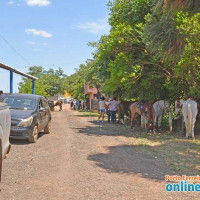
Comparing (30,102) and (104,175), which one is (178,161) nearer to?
(104,175)

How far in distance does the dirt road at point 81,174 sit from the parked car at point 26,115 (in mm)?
453

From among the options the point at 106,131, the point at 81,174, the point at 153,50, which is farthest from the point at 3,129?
the point at 106,131

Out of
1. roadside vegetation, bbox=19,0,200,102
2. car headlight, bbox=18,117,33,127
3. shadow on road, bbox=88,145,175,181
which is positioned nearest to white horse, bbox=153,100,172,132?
roadside vegetation, bbox=19,0,200,102

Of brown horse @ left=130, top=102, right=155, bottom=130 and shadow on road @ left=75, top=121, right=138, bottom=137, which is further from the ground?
brown horse @ left=130, top=102, right=155, bottom=130

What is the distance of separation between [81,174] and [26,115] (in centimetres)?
436

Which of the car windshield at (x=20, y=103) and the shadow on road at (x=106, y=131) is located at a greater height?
the car windshield at (x=20, y=103)

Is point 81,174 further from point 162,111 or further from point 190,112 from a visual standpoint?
Answer: point 162,111

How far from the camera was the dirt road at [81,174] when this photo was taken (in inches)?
193

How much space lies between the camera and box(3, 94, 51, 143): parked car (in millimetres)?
9375

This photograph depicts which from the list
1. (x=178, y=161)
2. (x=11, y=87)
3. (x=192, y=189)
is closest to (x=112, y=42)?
(x=178, y=161)

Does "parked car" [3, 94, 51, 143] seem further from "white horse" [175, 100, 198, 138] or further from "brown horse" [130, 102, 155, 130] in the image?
"white horse" [175, 100, 198, 138]

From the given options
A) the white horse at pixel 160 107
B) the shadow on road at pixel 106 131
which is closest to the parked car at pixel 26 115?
the shadow on road at pixel 106 131

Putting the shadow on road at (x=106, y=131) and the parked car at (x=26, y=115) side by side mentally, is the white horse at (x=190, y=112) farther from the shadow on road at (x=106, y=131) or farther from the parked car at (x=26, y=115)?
the parked car at (x=26, y=115)

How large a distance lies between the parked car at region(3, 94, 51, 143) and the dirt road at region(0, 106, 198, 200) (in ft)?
1.49
